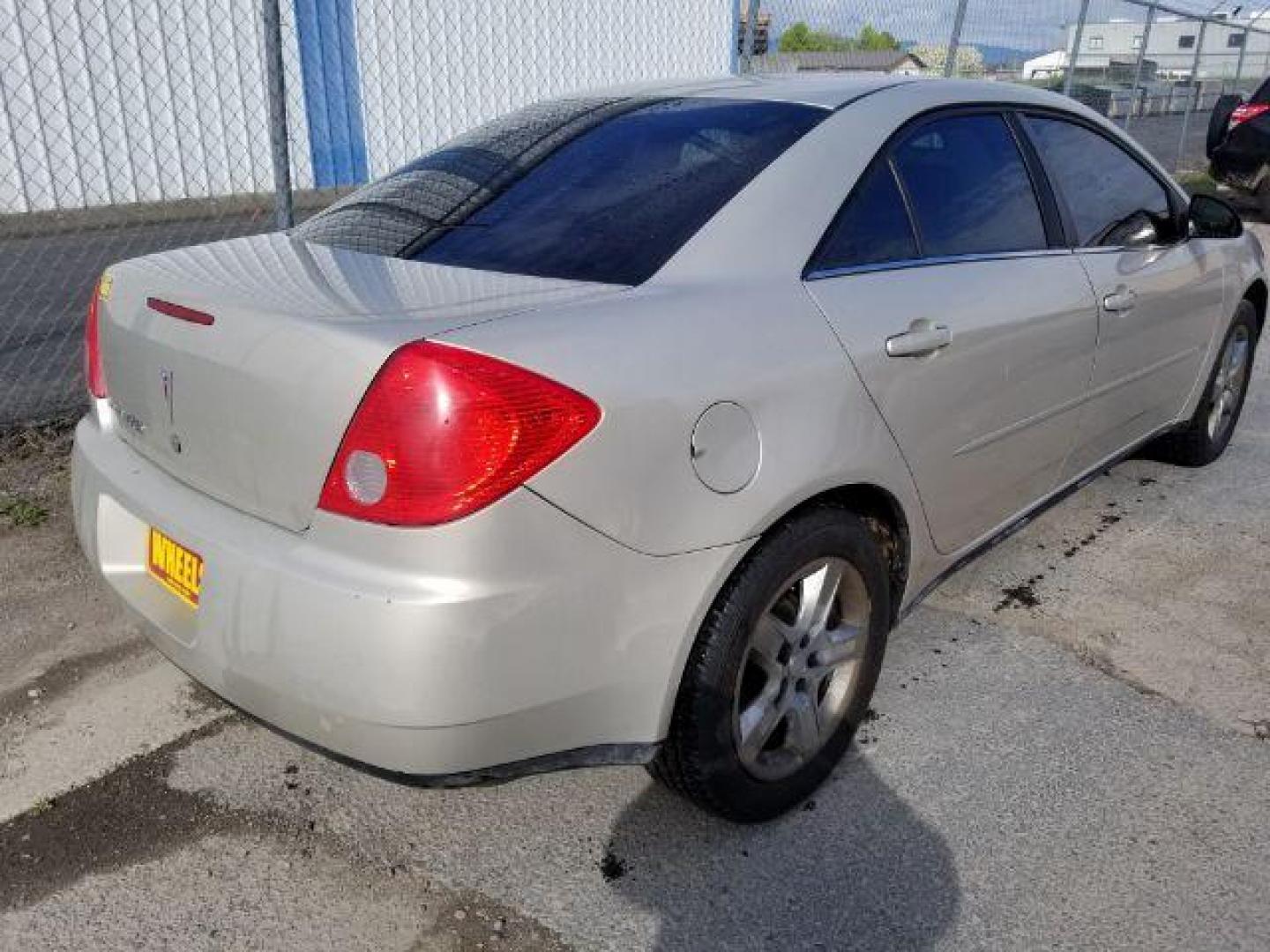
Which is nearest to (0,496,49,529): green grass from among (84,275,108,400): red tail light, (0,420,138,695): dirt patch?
(0,420,138,695): dirt patch

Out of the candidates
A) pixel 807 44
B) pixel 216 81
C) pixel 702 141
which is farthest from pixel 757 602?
pixel 216 81

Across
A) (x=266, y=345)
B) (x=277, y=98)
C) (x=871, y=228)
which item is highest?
(x=277, y=98)

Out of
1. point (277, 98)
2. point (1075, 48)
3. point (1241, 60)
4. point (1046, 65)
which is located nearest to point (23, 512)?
point (277, 98)

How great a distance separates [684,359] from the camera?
1.95 meters

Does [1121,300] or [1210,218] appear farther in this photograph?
[1210,218]

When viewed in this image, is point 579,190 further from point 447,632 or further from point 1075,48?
point 1075,48

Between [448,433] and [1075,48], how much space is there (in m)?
11.3

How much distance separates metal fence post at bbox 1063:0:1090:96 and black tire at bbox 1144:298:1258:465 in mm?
7226

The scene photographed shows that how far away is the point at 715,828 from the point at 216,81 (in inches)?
442

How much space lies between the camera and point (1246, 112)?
476 inches

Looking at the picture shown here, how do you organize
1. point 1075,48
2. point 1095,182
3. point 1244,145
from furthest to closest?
point 1244,145, point 1075,48, point 1095,182

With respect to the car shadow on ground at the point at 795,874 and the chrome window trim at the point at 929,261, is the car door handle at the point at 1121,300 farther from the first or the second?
the car shadow on ground at the point at 795,874

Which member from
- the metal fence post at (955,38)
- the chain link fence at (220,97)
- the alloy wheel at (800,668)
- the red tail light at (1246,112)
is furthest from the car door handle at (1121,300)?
the red tail light at (1246,112)

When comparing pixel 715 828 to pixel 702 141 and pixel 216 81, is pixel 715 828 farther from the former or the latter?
pixel 216 81
